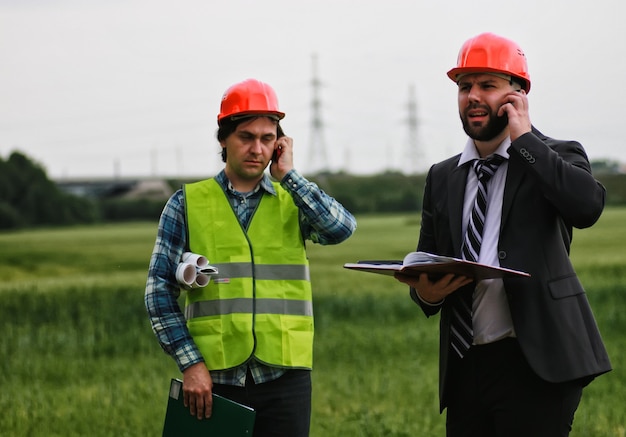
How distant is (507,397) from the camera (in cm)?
388

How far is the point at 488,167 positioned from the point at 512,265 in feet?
1.34

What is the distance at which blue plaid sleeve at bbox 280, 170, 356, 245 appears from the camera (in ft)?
13.7

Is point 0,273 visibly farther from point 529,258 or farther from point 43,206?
point 529,258

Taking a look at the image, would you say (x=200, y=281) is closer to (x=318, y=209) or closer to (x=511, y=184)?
(x=318, y=209)

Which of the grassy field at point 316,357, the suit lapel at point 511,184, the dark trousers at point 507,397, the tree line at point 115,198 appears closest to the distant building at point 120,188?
the tree line at point 115,198

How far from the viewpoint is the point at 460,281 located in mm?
3826

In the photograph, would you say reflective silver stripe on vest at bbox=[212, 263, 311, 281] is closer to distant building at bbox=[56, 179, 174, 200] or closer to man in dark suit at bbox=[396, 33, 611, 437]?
man in dark suit at bbox=[396, 33, 611, 437]

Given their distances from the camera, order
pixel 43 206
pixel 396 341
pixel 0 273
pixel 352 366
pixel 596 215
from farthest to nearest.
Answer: pixel 43 206 → pixel 0 273 → pixel 396 341 → pixel 352 366 → pixel 596 215

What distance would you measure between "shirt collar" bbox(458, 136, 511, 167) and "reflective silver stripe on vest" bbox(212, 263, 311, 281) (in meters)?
0.78

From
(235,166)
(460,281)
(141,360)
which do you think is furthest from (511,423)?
(141,360)

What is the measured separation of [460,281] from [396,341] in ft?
32.5

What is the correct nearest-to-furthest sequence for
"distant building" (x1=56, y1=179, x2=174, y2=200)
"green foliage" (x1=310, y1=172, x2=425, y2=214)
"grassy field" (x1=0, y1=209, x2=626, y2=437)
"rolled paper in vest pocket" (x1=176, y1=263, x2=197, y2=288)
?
"rolled paper in vest pocket" (x1=176, y1=263, x2=197, y2=288), "grassy field" (x1=0, y1=209, x2=626, y2=437), "green foliage" (x1=310, y1=172, x2=425, y2=214), "distant building" (x1=56, y1=179, x2=174, y2=200)

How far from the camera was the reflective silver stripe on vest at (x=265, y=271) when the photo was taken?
4.17 m

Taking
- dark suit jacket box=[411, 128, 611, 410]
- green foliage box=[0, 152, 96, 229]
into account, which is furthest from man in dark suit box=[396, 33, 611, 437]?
green foliage box=[0, 152, 96, 229]
